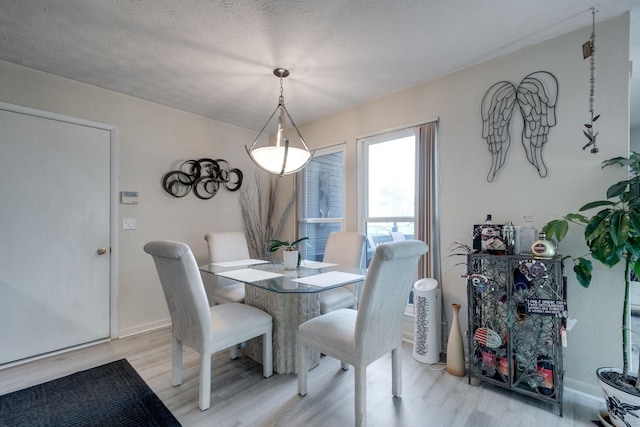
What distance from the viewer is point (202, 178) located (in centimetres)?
346

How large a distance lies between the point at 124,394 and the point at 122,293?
4.26ft

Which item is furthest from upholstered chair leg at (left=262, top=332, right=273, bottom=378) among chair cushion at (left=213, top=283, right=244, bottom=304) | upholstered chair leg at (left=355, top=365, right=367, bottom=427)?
upholstered chair leg at (left=355, top=365, right=367, bottom=427)

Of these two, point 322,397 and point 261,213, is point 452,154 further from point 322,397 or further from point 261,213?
point 261,213

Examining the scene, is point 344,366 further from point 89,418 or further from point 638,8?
point 638,8

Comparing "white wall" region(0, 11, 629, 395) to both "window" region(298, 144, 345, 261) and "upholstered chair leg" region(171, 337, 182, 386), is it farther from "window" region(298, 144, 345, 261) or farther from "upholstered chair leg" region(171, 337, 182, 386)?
"upholstered chair leg" region(171, 337, 182, 386)

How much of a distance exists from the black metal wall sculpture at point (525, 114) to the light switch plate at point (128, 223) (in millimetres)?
3445

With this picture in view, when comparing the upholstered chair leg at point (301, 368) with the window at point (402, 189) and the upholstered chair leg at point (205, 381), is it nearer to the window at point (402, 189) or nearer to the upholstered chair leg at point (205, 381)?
the upholstered chair leg at point (205, 381)

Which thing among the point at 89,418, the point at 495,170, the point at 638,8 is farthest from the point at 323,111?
the point at 89,418

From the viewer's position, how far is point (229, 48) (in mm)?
2141

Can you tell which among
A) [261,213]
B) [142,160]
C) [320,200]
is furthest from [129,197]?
[320,200]

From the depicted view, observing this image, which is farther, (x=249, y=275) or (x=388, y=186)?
(x=388, y=186)

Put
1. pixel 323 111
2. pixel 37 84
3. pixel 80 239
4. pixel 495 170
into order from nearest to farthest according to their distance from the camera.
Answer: pixel 495 170 < pixel 37 84 < pixel 80 239 < pixel 323 111

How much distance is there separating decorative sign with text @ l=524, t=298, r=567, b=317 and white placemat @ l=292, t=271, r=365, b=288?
1059 millimetres

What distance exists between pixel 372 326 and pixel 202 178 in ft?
9.06
